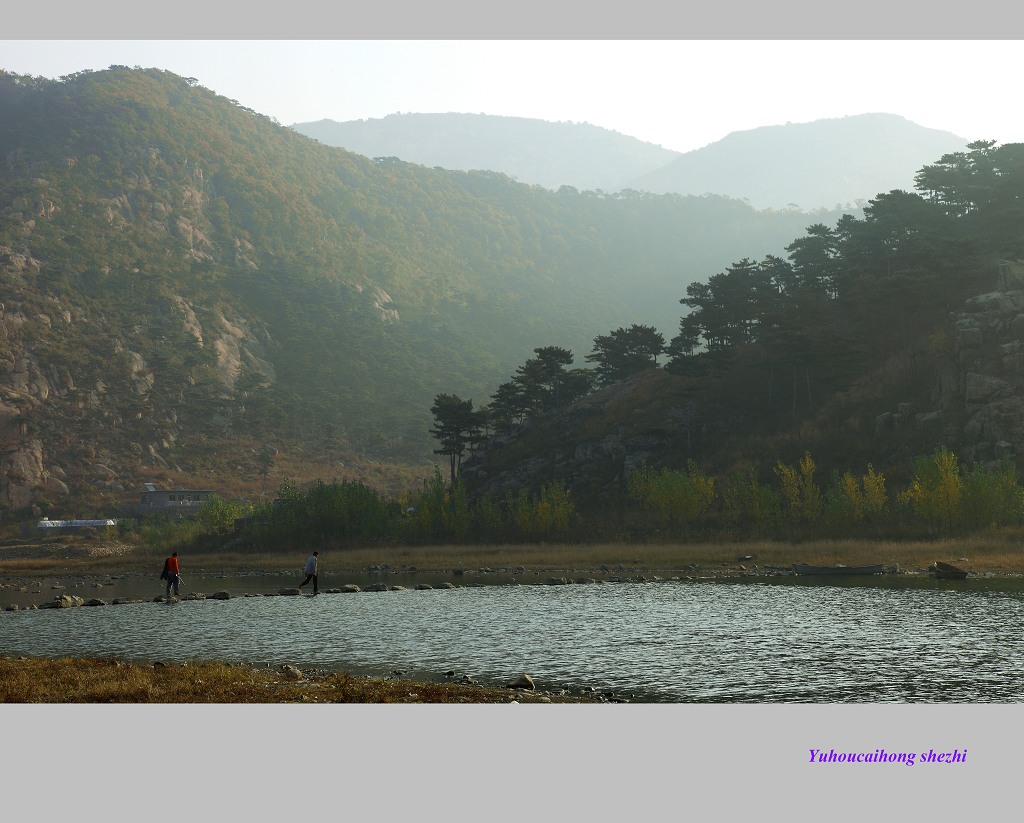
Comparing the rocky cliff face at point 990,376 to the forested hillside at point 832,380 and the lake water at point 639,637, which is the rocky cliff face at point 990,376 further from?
the lake water at point 639,637

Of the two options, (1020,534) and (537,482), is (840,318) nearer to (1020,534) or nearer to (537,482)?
(537,482)

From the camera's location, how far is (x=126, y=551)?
441ft

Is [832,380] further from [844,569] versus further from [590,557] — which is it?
[844,569]

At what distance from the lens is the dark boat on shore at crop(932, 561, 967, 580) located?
2539 inches

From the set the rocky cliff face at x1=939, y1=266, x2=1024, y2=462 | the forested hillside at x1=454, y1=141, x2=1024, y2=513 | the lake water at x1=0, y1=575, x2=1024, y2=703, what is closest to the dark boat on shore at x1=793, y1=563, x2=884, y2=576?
the lake water at x1=0, y1=575, x2=1024, y2=703

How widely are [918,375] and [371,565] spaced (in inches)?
2729

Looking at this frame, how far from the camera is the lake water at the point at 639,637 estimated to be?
96.8 feet

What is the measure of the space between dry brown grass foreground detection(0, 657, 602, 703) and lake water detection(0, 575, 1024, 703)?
319 centimetres

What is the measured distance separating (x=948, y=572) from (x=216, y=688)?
5539 cm

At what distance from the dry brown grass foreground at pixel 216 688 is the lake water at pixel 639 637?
10.5 feet

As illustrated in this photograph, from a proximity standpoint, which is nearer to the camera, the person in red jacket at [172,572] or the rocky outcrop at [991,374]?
the person in red jacket at [172,572]

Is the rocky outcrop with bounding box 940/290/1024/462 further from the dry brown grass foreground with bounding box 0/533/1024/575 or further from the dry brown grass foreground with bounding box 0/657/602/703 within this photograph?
the dry brown grass foreground with bounding box 0/657/602/703

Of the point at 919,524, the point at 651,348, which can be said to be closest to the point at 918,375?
the point at 919,524

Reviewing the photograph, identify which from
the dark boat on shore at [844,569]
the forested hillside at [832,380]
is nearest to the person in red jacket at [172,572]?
the dark boat on shore at [844,569]
